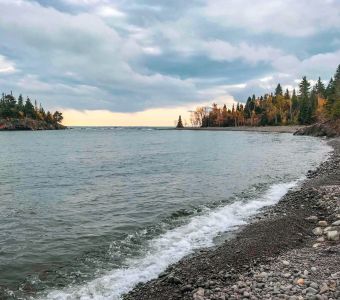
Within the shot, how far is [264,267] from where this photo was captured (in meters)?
12.3

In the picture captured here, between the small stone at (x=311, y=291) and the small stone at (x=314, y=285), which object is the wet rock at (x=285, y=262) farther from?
the small stone at (x=311, y=291)

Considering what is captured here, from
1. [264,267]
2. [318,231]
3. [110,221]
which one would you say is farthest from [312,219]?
[110,221]

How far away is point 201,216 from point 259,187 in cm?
1125

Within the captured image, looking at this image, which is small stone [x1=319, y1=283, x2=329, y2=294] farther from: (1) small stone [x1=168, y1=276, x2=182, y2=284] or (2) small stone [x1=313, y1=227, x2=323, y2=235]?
(2) small stone [x1=313, y1=227, x2=323, y2=235]

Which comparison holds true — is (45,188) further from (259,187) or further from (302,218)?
(302,218)

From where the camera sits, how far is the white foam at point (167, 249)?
40.5 ft

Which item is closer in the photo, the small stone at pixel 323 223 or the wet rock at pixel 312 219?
the small stone at pixel 323 223

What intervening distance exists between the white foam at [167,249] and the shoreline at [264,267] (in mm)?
581

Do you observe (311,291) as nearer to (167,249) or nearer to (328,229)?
(328,229)

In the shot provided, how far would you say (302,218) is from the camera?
18781 mm

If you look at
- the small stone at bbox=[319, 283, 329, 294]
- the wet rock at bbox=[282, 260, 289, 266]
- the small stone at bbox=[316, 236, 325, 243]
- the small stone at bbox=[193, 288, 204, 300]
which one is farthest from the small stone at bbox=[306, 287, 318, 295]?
the small stone at bbox=[316, 236, 325, 243]

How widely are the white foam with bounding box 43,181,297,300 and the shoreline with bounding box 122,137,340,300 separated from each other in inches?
22.9

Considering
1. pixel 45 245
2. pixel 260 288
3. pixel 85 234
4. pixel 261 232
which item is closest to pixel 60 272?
pixel 45 245

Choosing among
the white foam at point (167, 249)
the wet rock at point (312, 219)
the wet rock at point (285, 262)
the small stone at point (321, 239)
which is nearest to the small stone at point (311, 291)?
the wet rock at point (285, 262)
